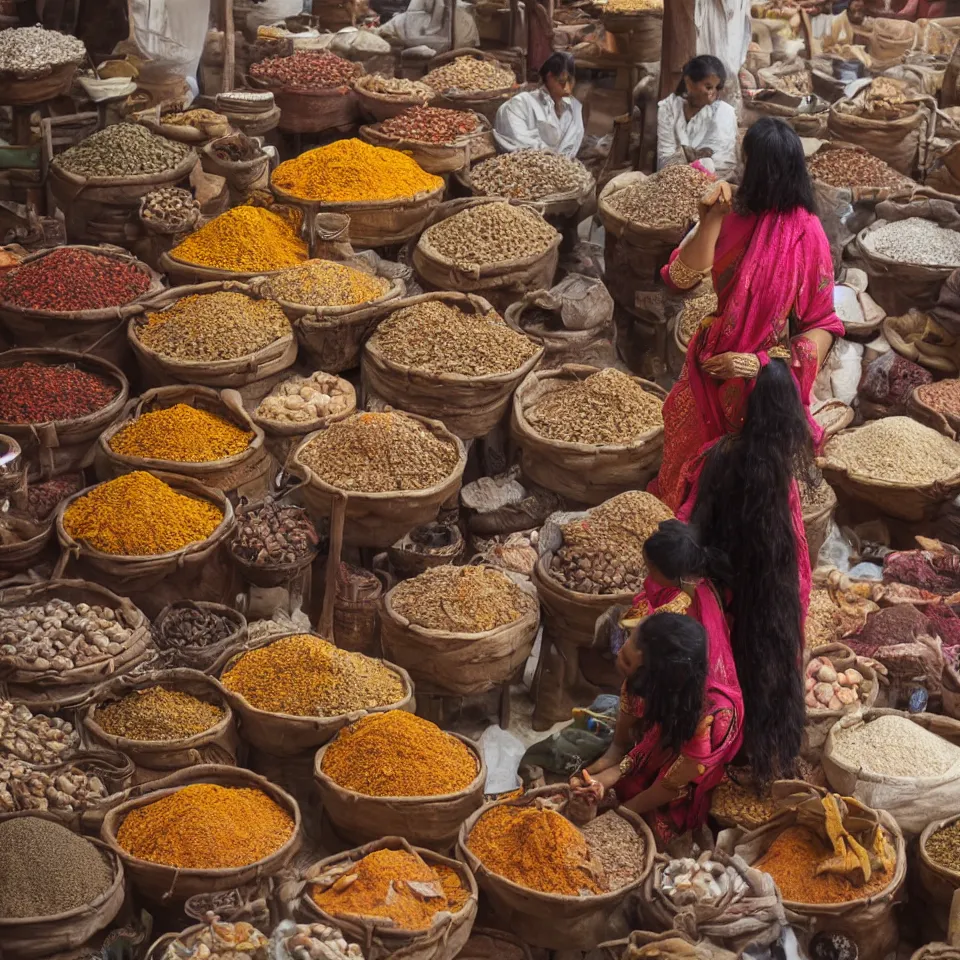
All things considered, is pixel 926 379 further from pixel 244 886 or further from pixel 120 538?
pixel 244 886

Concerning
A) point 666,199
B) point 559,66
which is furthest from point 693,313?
point 559,66

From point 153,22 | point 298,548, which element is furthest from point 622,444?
point 153,22

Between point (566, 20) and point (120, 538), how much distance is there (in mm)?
5982

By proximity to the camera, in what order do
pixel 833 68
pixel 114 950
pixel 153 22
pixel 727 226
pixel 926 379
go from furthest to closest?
1. pixel 833 68
2. pixel 153 22
3. pixel 926 379
4. pixel 727 226
5. pixel 114 950

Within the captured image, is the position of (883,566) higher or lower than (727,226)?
lower

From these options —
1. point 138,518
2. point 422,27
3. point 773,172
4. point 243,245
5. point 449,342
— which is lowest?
point 138,518

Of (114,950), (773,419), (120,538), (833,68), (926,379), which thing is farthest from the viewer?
(833,68)

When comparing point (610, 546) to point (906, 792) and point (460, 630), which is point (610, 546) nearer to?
point (460, 630)

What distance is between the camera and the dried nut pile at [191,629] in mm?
4566

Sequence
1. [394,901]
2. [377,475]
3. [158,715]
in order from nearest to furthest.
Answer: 1. [394,901]
2. [158,715]
3. [377,475]

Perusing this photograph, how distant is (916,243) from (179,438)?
3212 millimetres

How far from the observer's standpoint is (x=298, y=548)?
4.94 meters

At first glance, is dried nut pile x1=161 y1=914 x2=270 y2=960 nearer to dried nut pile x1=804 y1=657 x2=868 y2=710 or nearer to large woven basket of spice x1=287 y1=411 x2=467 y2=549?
dried nut pile x1=804 y1=657 x2=868 y2=710

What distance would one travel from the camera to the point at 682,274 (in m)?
4.41
